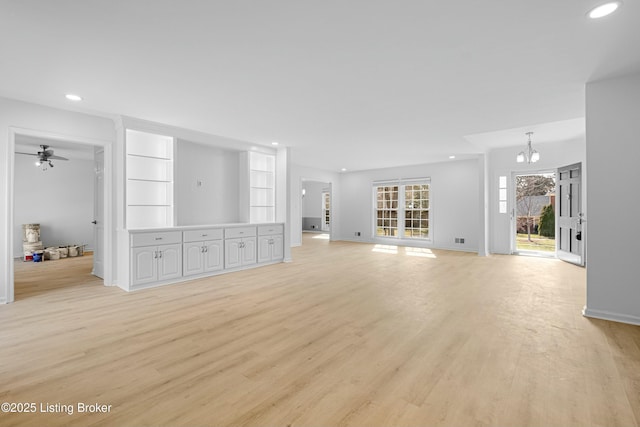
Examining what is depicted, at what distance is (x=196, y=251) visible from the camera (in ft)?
16.3

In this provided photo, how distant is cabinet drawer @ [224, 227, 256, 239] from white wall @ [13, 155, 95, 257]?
5.42m

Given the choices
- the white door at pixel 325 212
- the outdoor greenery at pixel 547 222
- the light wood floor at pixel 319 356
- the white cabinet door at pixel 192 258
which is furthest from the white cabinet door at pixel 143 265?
the outdoor greenery at pixel 547 222

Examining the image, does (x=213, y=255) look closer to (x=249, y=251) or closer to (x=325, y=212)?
(x=249, y=251)

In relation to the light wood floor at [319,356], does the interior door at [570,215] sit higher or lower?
higher

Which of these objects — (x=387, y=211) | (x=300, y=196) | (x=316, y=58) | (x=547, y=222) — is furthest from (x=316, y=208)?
(x=316, y=58)

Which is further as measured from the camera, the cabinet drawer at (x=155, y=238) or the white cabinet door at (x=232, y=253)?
the white cabinet door at (x=232, y=253)

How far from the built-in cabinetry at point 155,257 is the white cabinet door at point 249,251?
4.05ft

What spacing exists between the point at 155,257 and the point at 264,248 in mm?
2116

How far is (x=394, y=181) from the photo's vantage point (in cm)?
978

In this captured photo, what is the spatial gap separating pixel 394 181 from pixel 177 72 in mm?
7857

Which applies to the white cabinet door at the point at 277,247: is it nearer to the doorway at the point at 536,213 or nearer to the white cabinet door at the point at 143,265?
the white cabinet door at the point at 143,265

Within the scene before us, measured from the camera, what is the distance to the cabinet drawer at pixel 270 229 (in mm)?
6051

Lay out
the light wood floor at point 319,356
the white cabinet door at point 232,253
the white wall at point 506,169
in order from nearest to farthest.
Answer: the light wood floor at point 319,356 < the white cabinet door at point 232,253 < the white wall at point 506,169

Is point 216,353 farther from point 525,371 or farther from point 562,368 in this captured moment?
point 562,368
